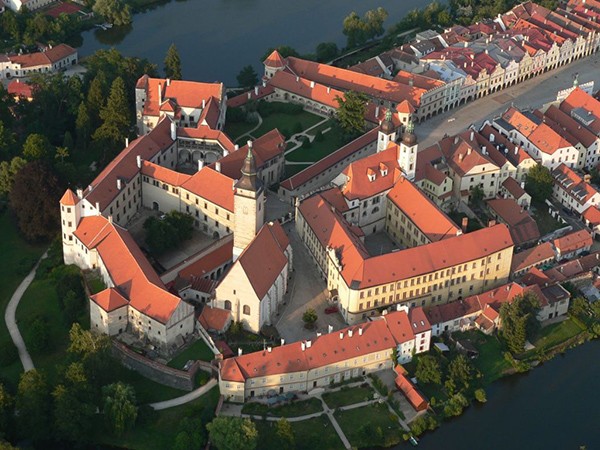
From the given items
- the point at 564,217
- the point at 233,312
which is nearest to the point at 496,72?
the point at 564,217

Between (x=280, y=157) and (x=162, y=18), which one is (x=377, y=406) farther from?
(x=162, y=18)

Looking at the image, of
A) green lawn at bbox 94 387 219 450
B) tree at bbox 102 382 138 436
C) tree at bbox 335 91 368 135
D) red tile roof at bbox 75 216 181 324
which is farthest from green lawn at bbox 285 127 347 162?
tree at bbox 102 382 138 436

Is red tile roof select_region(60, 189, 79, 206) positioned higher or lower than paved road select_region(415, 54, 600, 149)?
higher

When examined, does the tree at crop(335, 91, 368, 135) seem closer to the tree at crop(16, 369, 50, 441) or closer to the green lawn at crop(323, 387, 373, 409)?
the green lawn at crop(323, 387, 373, 409)

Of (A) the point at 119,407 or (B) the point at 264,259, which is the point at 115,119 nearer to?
(B) the point at 264,259

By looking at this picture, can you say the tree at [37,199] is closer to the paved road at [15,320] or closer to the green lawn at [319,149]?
the paved road at [15,320]

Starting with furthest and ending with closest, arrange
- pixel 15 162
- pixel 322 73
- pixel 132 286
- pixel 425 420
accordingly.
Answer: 1. pixel 322 73
2. pixel 15 162
3. pixel 132 286
4. pixel 425 420
